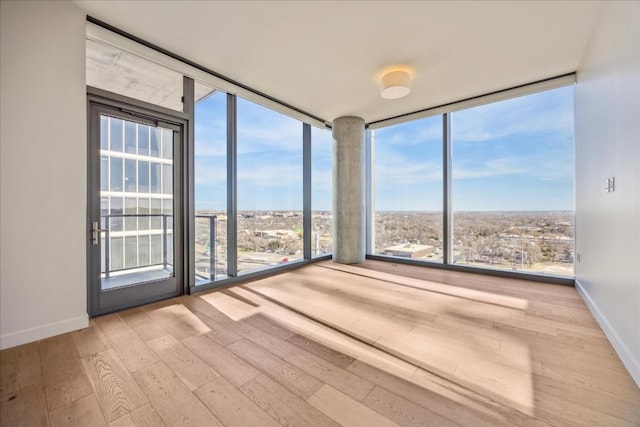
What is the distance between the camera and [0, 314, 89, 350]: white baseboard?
77.0 inches

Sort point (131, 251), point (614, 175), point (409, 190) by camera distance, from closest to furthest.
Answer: point (614, 175)
point (131, 251)
point (409, 190)

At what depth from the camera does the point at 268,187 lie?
4.28m

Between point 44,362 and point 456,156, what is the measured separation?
5.39 meters

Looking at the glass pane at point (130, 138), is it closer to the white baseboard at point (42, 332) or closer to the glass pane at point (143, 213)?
the glass pane at point (143, 213)

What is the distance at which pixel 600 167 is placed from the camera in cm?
243

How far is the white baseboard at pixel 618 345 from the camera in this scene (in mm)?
1588

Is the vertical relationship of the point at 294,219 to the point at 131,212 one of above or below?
below

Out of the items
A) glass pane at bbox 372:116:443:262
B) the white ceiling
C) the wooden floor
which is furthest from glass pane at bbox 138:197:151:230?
glass pane at bbox 372:116:443:262

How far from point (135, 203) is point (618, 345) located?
440 cm

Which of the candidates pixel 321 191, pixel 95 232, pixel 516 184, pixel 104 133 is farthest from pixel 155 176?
pixel 516 184

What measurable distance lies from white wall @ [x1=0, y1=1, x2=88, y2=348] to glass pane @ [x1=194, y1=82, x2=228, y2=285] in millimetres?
1169

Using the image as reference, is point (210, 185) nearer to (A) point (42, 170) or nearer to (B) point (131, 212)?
(B) point (131, 212)

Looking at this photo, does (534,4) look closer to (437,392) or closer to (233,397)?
(437,392)

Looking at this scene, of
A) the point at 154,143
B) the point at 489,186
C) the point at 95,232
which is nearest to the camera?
the point at 95,232
